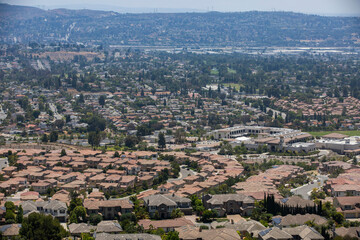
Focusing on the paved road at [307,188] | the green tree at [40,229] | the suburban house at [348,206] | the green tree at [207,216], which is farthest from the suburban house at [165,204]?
the suburban house at [348,206]

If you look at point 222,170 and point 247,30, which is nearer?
point 222,170

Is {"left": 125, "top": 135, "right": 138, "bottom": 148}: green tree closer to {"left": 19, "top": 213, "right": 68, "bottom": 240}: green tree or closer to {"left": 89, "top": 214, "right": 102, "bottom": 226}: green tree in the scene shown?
{"left": 89, "top": 214, "right": 102, "bottom": 226}: green tree

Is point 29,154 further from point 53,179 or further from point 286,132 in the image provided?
point 286,132

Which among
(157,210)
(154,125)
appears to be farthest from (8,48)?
(157,210)

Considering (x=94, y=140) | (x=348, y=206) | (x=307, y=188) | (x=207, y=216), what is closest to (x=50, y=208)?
(x=207, y=216)

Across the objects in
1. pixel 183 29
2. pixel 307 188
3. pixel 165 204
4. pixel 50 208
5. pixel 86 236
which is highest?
pixel 86 236

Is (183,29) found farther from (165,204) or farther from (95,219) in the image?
(95,219)
